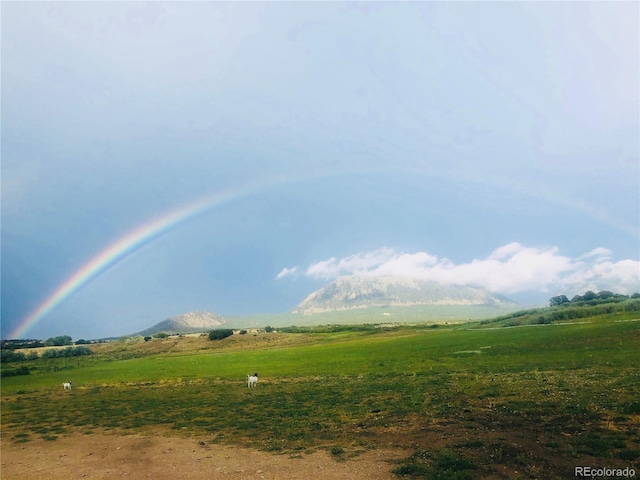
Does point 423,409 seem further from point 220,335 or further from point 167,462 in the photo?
point 220,335

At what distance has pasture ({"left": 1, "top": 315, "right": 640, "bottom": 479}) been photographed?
1659cm

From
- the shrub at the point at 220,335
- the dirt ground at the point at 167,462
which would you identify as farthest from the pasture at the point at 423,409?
the shrub at the point at 220,335

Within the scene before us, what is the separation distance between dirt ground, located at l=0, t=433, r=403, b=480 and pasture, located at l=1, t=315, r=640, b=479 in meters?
1.10

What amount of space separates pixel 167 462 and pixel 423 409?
16.3 metres

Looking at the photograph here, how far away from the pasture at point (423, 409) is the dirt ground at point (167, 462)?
43.2 inches

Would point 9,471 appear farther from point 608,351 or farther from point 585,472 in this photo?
point 608,351

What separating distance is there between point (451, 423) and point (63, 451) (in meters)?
24.6

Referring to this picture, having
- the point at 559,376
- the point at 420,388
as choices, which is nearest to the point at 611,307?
the point at 559,376

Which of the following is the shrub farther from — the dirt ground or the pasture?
the dirt ground

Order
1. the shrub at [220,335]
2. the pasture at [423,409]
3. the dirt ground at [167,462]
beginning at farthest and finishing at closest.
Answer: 1. the shrub at [220,335]
2. the dirt ground at [167,462]
3. the pasture at [423,409]

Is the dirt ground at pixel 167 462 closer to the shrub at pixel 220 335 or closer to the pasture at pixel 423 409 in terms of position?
the pasture at pixel 423 409

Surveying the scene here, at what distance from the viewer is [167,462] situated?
2008 cm

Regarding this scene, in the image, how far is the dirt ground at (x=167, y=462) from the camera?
55.3ft

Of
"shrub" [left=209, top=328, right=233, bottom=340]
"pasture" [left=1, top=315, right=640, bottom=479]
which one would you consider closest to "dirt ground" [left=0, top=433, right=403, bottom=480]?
"pasture" [left=1, top=315, right=640, bottom=479]
